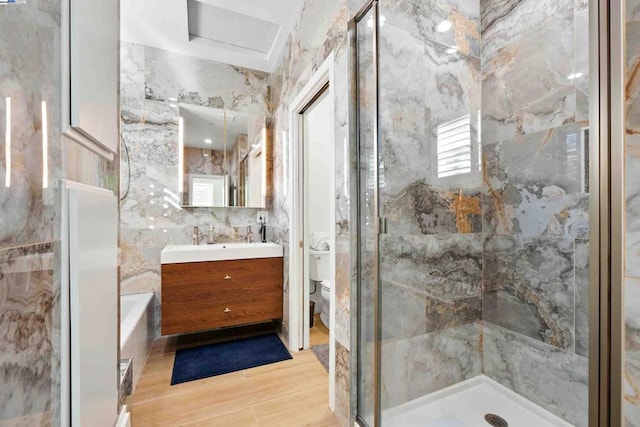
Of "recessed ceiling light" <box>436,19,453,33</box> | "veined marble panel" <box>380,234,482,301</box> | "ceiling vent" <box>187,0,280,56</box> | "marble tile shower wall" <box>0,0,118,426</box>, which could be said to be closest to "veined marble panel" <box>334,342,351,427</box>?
"veined marble panel" <box>380,234,482,301</box>

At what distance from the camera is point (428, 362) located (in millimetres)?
1581

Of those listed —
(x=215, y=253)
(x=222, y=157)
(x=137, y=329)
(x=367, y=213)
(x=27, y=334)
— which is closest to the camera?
(x=27, y=334)

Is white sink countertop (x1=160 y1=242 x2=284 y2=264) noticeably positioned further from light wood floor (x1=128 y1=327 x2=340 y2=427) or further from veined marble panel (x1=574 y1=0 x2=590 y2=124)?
veined marble panel (x1=574 y1=0 x2=590 y2=124)

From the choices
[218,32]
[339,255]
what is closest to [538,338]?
[339,255]

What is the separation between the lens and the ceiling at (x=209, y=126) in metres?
2.60

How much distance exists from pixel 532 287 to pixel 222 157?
2634 millimetres

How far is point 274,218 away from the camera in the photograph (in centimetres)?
279

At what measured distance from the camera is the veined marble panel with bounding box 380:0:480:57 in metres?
1.46

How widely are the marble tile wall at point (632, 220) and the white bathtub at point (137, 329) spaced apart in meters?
2.16

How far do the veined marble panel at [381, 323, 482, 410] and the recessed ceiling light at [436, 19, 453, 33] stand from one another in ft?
5.84

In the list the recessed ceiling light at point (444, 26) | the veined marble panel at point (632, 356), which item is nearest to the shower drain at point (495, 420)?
the veined marble panel at point (632, 356)

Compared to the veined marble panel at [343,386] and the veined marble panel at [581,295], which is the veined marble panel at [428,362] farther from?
the veined marble panel at [581,295]

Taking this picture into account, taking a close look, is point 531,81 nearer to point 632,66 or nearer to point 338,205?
point 632,66

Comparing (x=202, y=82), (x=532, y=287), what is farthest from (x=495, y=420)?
(x=202, y=82)
